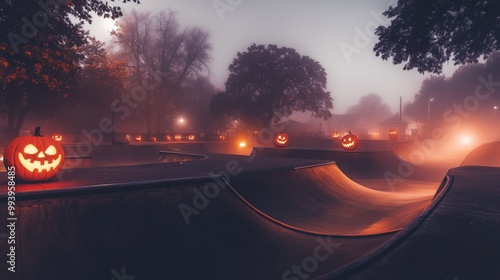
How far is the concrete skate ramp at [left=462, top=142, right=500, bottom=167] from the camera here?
16.5 m

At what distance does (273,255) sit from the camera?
5.43 meters

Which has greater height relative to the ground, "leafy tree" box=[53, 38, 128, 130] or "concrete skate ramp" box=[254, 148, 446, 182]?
"leafy tree" box=[53, 38, 128, 130]

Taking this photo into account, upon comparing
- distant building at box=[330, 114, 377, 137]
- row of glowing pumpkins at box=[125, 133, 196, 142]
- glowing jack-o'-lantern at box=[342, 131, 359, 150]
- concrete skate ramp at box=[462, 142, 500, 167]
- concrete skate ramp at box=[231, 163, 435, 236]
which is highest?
distant building at box=[330, 114, 377, 137]

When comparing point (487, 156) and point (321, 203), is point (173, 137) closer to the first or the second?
point (487, 156)

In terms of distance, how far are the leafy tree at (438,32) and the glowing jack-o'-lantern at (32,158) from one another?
1402 centimetres

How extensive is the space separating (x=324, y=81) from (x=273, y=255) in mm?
40654

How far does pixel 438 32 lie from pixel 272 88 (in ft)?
96.1

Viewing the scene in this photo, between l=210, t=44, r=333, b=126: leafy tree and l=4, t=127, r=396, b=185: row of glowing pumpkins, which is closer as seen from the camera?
l=4, t=127, r=396, b=185: row of glowing pumpkins

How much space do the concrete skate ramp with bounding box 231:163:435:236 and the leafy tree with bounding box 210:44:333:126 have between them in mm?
31703

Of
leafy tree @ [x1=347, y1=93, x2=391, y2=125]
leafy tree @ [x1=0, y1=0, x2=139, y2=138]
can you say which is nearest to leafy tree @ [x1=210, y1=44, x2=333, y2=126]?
leafy tree @ [x1=0, y1=0, x2=139, y2=138]

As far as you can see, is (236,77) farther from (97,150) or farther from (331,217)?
(331,217)

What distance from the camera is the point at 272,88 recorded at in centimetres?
4259

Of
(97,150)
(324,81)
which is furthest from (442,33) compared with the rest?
(324,81)

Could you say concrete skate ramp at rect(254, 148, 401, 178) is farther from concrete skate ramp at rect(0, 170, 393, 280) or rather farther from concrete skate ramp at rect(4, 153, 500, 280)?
concrete skate ramp at rect(0, 170, 393, 280)
